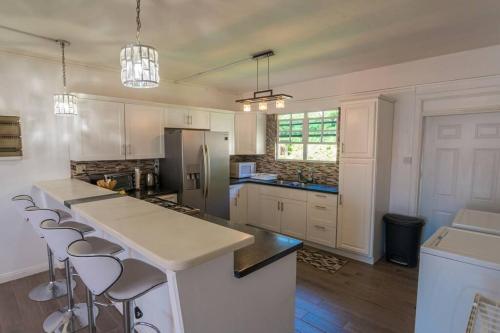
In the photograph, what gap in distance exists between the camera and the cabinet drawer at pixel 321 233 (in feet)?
12.3

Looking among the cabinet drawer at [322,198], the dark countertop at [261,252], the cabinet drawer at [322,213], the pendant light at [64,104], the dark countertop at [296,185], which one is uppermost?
the pendant light at [64,104]

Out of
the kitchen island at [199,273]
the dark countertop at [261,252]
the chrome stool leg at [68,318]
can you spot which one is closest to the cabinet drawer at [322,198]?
the dark countertop at [261,252]

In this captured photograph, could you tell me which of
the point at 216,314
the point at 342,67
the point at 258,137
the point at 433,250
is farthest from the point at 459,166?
the point at 216,314

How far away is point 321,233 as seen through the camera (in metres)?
3.86

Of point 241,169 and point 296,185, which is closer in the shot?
point 296,185

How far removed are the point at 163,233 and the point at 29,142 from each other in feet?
9.22

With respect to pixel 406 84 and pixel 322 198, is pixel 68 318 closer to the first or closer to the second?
pixel 322 198

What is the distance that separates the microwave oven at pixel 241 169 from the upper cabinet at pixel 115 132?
144 cm

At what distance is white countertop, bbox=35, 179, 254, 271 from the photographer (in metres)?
1.13

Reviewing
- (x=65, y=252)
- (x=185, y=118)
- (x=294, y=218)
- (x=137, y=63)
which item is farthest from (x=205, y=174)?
(x=137, y=63)

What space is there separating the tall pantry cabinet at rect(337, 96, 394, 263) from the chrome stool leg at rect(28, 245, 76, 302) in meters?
3.32

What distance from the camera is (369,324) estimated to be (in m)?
2.30

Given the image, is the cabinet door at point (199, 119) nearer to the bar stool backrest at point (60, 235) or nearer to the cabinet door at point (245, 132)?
the cabinet door at point (245, 132)

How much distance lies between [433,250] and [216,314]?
141 cm
